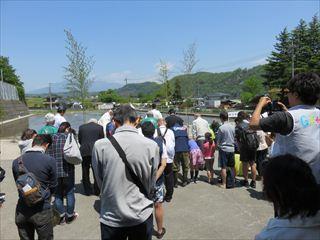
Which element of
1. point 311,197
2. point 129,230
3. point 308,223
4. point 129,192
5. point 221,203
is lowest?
point 221,203

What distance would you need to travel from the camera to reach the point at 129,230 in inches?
133

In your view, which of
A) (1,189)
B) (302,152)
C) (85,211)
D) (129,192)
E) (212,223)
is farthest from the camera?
(1,189)

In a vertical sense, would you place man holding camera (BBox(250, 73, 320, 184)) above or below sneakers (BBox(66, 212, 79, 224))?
above

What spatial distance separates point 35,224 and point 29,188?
0.50 meters

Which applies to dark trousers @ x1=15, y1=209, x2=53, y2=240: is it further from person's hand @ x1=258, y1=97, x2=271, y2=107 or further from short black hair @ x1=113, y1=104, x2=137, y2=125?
person's hand @ x1=258, y1=97, x2=271, y2=107

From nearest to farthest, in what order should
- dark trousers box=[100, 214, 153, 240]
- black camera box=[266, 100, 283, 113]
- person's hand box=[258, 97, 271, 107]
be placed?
person's hand box=[258, 97, 271, 107], dark trousers box=[100, 214, 153, 240], black camera box=[266, 100, 283, 113]

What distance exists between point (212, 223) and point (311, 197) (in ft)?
15.6

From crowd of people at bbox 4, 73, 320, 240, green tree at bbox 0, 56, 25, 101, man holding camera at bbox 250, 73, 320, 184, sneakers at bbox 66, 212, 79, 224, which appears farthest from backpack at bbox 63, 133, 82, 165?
green tree at bbox 0, 56, 25, 101

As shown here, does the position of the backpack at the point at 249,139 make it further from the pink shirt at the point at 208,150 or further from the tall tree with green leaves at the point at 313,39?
the tall tree with green leaves at the point at 313,39

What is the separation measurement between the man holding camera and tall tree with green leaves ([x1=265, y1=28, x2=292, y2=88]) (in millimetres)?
57420

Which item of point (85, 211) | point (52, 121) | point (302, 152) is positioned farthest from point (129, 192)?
point (52, 121)

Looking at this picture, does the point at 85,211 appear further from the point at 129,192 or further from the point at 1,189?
the point at 129,192

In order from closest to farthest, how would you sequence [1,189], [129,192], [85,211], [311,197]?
[311,197], [129,192], [85,211], [1,189]

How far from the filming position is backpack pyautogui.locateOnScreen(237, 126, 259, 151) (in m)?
8.20
